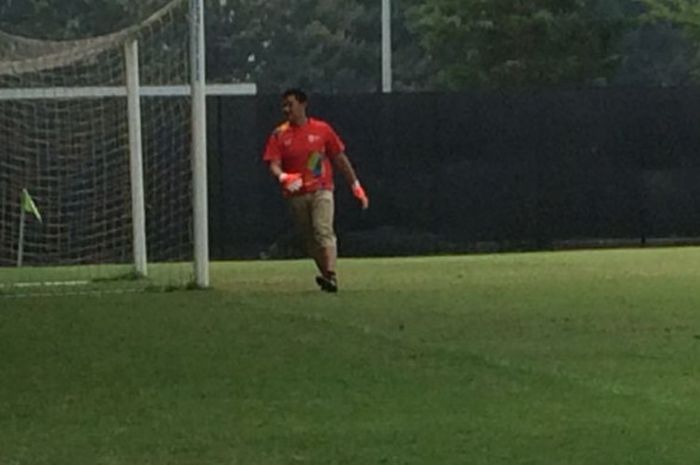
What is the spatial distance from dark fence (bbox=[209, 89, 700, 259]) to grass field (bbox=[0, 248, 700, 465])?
9291 millimetres

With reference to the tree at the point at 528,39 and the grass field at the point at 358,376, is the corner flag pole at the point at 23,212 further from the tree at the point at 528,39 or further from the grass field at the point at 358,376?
the tree at the point at 528,39

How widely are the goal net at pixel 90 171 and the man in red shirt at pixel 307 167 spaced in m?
3.73

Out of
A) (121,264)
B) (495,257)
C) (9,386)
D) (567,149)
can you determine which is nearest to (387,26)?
(567,149)

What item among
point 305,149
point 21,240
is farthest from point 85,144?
point 305,149

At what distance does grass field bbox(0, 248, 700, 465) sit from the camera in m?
7.32

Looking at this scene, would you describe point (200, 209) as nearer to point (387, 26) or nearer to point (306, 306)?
point (306, 306)

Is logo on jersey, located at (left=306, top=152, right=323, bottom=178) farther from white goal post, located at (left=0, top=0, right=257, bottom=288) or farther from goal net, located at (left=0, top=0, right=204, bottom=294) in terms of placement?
goal net, located at (left=0, top=0, right=204, bottom=294)

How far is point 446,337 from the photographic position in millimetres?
11867

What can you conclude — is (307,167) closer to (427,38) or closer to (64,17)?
(427,38)

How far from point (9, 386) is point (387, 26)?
36.4m

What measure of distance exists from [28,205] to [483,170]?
6.76m

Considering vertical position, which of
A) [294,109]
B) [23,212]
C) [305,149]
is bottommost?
[23,212]

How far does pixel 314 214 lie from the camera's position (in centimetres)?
1692

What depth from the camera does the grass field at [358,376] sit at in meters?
7.32
